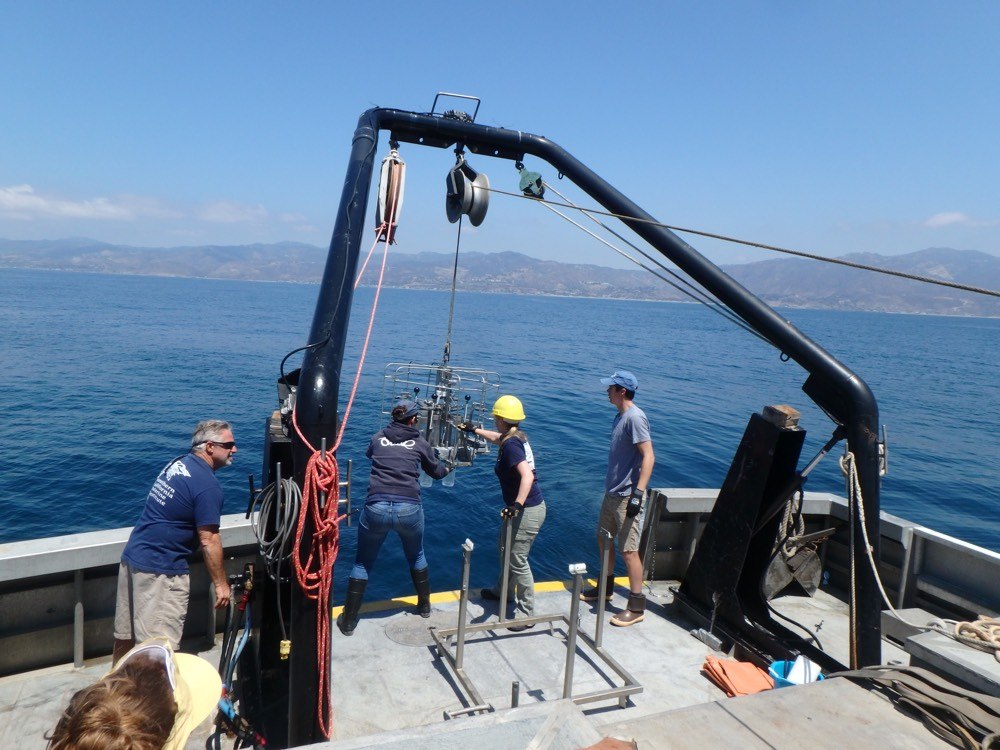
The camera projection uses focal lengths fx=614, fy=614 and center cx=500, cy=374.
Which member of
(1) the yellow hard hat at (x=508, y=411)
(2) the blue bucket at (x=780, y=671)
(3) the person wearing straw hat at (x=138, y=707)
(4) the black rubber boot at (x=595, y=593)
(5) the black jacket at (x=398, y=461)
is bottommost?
(4) the black rubber boot at (x=595, y=593)

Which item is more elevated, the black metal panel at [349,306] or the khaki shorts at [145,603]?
the black metal panel at [349,306]

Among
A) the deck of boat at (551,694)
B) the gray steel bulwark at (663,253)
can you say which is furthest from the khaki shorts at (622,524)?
Result: the gray steel bulwark at (663,253)

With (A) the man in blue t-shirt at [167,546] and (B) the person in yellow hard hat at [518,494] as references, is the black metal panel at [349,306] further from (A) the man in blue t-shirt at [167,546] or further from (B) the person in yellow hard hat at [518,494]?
(B) the person in yellow hard hat at [518,494]

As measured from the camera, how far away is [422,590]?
529 cm

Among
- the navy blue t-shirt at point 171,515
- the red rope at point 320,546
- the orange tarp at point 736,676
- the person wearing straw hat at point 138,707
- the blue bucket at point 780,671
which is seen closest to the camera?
the person wearing straw hat at point 138,707

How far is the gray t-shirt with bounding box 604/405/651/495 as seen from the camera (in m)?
5.34

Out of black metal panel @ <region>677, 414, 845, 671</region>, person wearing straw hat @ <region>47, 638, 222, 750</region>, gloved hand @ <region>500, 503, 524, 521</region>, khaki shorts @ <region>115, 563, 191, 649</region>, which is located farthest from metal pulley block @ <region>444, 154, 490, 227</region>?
person wearing straw hat @ <region>47, 638, 222, 750</region>

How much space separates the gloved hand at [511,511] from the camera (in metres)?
5.01

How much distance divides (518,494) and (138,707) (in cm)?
376

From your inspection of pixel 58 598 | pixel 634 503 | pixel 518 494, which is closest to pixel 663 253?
pixel 634 503

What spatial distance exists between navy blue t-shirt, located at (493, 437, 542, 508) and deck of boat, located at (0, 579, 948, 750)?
1.13 metres

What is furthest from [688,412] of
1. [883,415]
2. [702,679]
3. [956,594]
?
[702,679]

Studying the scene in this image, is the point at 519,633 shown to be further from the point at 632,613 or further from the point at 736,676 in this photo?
the point at 736,676

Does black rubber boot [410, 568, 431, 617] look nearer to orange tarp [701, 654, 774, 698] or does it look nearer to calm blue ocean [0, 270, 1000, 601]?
orange tarp [701, 654, 774, 698]
